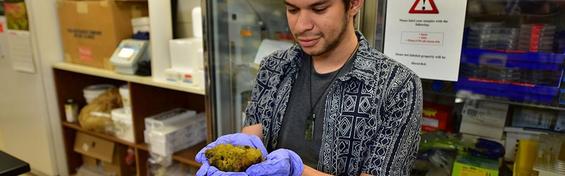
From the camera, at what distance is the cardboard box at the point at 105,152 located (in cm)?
255

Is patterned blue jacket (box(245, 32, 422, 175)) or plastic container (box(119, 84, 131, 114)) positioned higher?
patterned blue jacket (box(245, 32, 422, 175))

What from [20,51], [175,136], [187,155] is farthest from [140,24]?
[20,51]

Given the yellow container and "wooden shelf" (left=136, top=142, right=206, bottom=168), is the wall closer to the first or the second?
"wooden shelf" (left=136, top=142, right=206, bottom=168)

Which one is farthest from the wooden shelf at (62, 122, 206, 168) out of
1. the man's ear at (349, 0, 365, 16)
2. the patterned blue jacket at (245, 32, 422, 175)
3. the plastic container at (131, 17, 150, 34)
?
the man's ear at (349, 0, 365, 16)

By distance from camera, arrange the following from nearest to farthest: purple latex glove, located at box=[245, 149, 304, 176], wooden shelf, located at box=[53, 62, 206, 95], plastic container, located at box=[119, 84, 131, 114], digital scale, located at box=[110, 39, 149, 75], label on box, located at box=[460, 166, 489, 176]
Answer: purple latex glove, located at box=[245, 149, 304, 176] < label on box, located at box=[460, 166, 489, 176] < wooden shelf, located at box=[53, 62, 206, 95] < digital scale, located at box=[110, 39, 149, 75] < plastic container, located at box=[119, 84, 131, 114]

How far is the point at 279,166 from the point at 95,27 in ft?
6.36

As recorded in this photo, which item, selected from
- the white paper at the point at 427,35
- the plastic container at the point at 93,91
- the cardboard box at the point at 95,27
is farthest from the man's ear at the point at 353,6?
the plastic container at the point at 93,91

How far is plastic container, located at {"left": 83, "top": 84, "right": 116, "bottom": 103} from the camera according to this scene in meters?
2.59

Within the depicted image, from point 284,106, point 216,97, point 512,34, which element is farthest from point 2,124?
point 512,34

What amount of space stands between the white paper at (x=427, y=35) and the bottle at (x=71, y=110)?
2.28m

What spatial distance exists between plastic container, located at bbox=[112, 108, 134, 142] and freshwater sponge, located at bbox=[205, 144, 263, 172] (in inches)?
62.4

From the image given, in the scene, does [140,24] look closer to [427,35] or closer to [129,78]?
[129,78]

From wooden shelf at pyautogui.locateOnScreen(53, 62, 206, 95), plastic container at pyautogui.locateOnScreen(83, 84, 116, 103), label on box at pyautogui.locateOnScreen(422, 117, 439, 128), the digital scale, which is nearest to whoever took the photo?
label on box at pyautogui.locateOnScreen(422, 117, 439, 128)

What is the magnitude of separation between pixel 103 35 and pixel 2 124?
4.72 feet
